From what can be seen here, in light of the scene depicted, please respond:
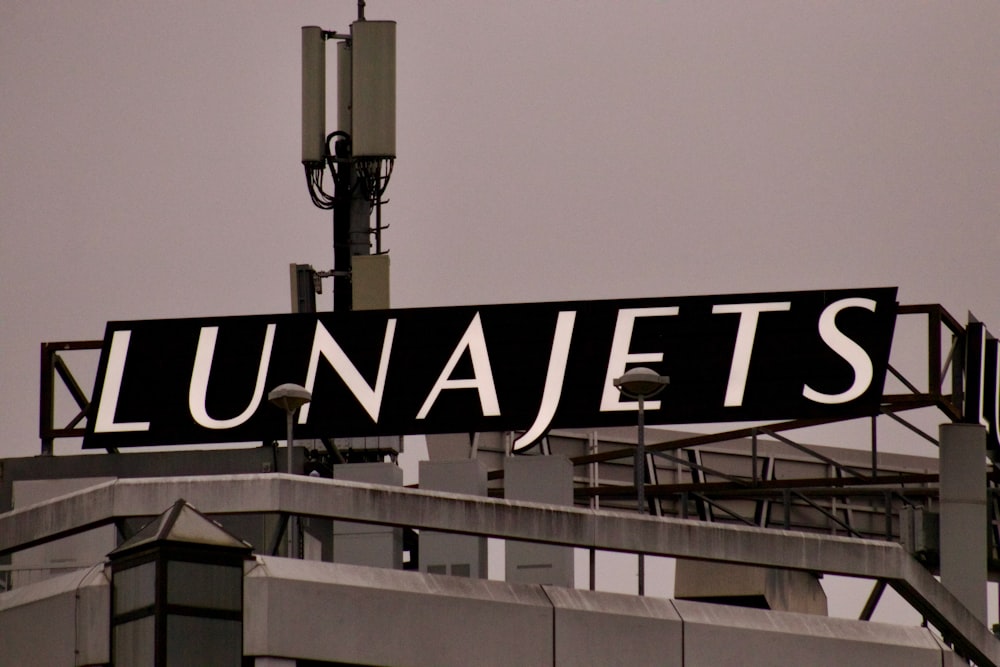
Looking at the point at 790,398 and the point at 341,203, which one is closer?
the point at 790,398

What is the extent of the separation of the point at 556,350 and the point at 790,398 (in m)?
4.39

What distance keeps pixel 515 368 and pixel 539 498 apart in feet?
11.2

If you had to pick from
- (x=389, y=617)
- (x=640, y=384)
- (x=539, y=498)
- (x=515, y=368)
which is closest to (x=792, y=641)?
(x=640, y=384)

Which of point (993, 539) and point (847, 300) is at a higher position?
point (847, 300)

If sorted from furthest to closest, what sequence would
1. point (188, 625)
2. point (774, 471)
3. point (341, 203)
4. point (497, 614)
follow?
point (341, 203) → point (774, 471) → point (497, 614) → point (188, 625)

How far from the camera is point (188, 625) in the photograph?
28969 millimetres

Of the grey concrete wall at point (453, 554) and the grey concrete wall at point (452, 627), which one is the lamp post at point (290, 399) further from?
the grey concrete wall at point (453, 554)

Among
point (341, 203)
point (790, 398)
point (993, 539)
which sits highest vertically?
point (341, 203)

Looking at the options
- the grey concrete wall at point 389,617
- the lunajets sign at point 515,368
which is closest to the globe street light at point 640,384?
the grey concrete wall at point 389,617

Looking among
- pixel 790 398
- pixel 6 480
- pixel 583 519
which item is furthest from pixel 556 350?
pixel 6 480

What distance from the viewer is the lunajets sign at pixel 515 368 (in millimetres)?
38062

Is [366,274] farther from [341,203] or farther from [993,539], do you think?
[993,539]

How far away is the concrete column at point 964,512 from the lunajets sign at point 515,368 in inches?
132

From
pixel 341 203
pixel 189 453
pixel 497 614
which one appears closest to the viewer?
pixel 497 614
